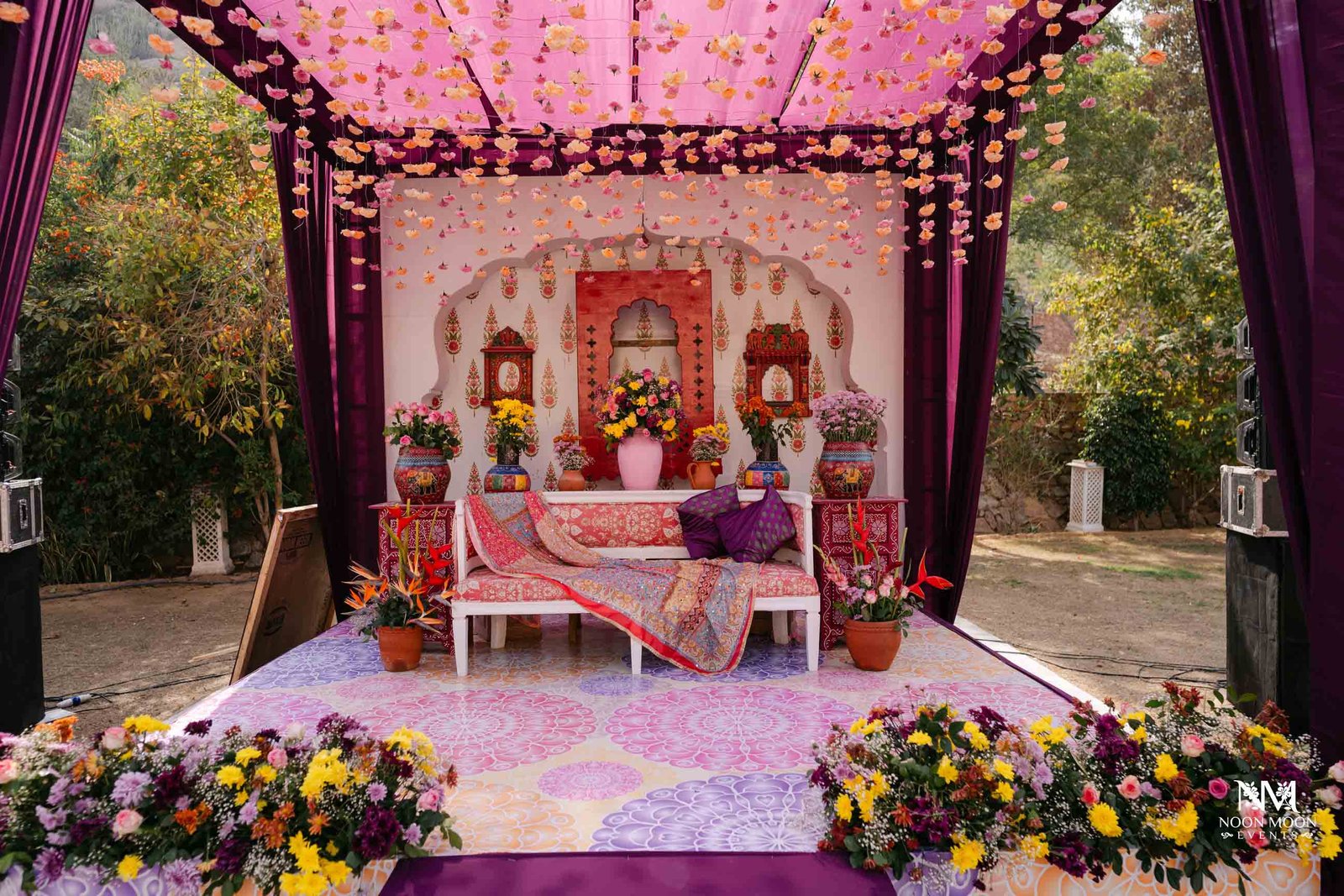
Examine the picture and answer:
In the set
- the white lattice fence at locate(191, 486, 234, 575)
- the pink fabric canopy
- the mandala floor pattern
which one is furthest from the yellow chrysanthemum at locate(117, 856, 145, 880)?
the white lattice fence at locate(191, 486, 234, 575)

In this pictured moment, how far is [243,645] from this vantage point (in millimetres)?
4242

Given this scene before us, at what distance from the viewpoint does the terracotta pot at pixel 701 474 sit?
16.1ft

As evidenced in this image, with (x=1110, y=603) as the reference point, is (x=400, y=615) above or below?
above

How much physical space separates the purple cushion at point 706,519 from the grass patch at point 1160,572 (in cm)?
528

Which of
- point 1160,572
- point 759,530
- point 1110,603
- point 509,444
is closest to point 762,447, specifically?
point 759,530

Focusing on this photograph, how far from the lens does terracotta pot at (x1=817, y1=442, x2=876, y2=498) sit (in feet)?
15.2

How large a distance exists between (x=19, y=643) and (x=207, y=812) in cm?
219

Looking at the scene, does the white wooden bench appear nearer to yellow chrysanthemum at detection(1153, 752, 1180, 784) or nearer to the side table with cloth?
the side table with cloth

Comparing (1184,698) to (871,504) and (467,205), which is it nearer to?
(871,504)

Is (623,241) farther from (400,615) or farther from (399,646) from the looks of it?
(399,646)

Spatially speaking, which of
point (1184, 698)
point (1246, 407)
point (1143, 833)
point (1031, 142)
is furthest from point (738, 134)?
point (1031, 142)

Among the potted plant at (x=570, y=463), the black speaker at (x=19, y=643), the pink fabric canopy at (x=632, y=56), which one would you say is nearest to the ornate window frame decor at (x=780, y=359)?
the potted plant at (x=570, y=463)

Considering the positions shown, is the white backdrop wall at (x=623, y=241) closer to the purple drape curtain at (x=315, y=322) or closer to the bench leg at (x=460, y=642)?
the purple drape curtain at (x=315, y=322)

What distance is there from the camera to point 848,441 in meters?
4.71
